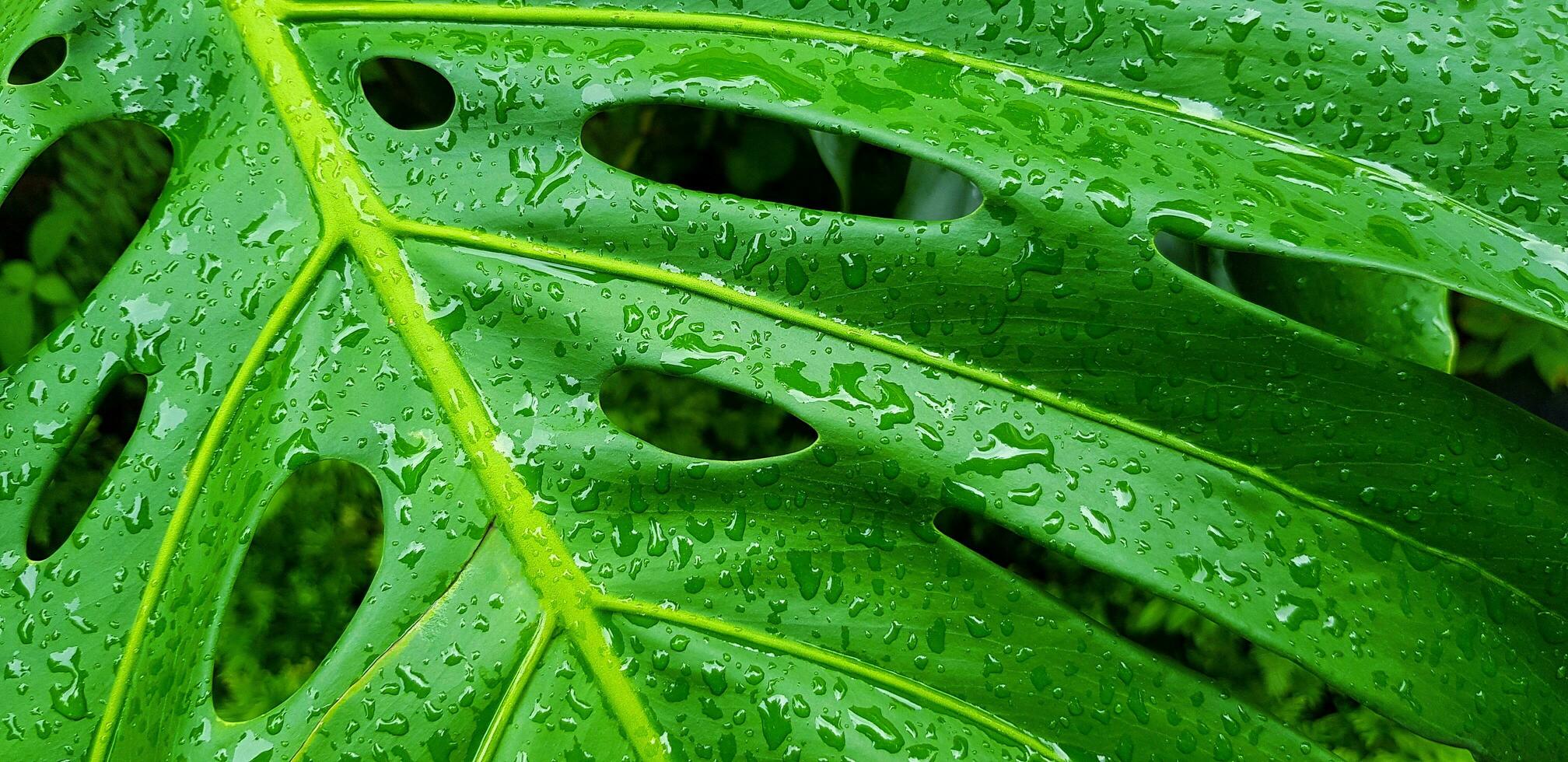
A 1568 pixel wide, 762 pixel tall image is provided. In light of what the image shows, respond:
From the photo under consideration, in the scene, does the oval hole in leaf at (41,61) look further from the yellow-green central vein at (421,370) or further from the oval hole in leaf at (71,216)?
the yellow-green central vein at (421,370)

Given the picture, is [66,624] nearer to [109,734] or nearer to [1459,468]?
[109,734]

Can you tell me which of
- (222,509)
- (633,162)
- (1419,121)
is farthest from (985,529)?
(222,509)

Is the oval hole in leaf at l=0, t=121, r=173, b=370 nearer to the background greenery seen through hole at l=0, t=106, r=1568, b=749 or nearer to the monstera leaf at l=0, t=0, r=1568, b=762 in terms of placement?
the background greenery seen through hole at l=0, t=106, r=1568, b=749

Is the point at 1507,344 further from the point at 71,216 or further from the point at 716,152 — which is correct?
the point at 71,216

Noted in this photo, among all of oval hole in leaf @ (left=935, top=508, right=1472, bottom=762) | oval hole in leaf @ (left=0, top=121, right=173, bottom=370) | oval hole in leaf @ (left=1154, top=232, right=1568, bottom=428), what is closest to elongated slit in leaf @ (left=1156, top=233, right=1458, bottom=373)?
oval hole in leaf @ (left=1154, top=232, right=1568, bottom=428)

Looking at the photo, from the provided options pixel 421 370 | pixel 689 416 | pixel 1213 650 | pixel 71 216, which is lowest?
pixel 1213 650

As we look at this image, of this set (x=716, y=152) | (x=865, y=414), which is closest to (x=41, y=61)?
(x=716, y=152)
